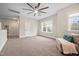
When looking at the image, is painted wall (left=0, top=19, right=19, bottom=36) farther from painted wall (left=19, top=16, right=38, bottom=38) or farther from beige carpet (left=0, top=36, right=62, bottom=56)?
beige carpet (left=0, top=36, right=62, bottom=56)

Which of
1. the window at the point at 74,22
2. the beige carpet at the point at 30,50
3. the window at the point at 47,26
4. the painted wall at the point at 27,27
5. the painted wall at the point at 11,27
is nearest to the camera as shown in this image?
the beige carpet at the point at 30,50

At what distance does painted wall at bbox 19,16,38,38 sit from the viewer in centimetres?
870

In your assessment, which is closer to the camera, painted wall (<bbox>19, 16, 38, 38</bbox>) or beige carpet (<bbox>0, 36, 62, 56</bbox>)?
beige carpet (<bbox>0, 36, 62, 56</bbox>)

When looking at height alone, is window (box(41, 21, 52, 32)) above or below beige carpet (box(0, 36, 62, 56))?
above

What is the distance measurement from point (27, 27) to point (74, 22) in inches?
219

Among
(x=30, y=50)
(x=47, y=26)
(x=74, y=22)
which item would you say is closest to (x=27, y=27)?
(x=47, y=26)

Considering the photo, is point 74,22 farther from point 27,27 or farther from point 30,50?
point 27,27

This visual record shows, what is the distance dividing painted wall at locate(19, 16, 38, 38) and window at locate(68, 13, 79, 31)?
16.2ft

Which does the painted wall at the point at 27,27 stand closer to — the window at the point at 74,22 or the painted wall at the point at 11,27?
the painted wall at the point at 11,27

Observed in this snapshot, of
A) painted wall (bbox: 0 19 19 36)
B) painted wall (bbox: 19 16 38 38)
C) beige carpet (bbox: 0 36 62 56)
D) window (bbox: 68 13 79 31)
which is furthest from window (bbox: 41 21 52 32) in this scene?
beige carpet (bbox: 0 36 62 56)

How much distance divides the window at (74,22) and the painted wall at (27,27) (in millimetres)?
4931

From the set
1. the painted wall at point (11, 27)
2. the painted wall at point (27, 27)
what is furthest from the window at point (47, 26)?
the painted wall at point (11, 27)

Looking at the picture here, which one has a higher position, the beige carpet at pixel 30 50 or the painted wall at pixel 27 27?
the painted wall at pixel 27 27

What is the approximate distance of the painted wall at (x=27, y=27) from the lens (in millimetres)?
8703
